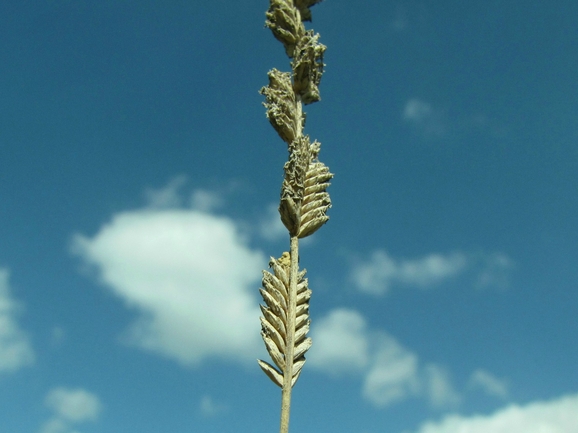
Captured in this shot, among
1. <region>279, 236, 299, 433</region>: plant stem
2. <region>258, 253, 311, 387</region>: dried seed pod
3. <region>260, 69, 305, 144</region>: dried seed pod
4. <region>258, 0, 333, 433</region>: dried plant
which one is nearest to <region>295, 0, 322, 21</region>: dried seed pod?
<region>258, 0, 333, 433</region>: dried plant

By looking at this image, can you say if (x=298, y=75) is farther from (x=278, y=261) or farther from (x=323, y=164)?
(x=278, y=261)

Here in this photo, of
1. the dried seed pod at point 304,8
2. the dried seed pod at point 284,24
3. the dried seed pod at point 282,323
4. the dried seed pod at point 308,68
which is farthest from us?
the dried seed pod at point 304,8

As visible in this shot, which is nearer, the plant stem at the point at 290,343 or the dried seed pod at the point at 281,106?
the plant stem at the point at 290,343

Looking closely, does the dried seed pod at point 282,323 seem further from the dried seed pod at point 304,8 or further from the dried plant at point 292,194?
the dried seed pod at point 304,8

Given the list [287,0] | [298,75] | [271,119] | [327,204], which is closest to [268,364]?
[327,204]

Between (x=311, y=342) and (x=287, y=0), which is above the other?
(x=287, y=0)

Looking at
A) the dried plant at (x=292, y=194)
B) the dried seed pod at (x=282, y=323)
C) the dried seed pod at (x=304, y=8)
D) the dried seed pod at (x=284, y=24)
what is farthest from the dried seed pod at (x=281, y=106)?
the dried seed pod at (x=282, y=323)

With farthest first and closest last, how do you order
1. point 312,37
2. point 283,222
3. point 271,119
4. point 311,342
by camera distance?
point 312,37 → point 271,119 → point 283,222 → point 311,342

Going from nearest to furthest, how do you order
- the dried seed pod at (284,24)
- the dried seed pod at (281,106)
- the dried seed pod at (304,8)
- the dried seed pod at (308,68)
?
A: 1. the dried seed pod at (281,106)
2. the dried seed pod at (308,68)
3. the dried seed pod at (284,24)
4. the dried seed pod at (304,8)

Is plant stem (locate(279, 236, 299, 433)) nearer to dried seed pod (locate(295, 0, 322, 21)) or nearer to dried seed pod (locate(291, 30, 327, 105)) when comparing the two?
dried seed pod (locate(291, 30, 327, 105))

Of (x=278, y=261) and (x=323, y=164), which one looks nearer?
(x=278, y=261)
